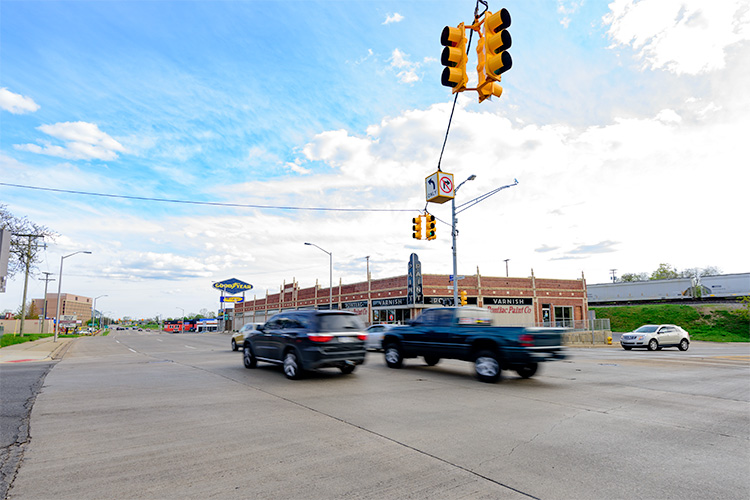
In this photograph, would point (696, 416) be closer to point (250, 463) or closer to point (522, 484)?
point (522, 484)

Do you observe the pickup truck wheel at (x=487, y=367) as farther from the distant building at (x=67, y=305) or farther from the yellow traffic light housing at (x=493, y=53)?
the distant building at (x=67, y=305)

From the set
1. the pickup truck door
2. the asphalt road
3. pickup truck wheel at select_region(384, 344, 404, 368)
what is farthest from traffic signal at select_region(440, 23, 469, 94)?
pickup truck wheel at select_region(384, 344, 404, 368)

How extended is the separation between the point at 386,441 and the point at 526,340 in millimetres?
5834

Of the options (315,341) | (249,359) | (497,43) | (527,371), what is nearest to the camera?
(497,43)

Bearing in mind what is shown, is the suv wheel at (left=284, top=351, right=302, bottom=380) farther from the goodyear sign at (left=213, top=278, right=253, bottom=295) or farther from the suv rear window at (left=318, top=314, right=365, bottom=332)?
the goodyear sign at (left=213, top=278, right=253, bottom=295)

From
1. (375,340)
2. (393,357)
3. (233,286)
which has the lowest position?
(393,357)

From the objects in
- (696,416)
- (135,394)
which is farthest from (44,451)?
(696,416)

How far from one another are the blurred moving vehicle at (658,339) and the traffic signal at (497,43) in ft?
78.7

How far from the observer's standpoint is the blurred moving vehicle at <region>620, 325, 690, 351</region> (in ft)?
81.7

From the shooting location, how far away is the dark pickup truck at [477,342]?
34.2 feet

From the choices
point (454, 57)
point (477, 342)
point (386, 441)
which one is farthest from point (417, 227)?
point (386, 441)

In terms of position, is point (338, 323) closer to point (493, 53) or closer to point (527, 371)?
point (527, 371)

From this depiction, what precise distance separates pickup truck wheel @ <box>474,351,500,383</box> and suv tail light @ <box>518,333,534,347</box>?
747 mm

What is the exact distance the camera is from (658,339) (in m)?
24.8
